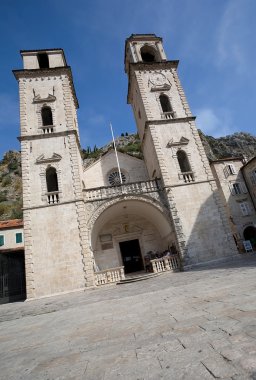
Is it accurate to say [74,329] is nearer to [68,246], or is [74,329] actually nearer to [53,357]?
[53,357]

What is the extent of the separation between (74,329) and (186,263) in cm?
1126

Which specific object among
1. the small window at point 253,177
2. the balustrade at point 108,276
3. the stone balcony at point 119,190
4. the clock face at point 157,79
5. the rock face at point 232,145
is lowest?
the balustrade at point 108,276

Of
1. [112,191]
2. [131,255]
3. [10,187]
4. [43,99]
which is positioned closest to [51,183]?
[112,191]

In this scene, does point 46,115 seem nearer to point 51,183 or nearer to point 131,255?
point 51,183

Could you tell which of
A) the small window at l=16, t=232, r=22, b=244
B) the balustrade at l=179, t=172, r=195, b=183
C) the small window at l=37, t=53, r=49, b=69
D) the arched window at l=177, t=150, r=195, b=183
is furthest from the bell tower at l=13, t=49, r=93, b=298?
the small window at l=16, t=232, r=22, b=244

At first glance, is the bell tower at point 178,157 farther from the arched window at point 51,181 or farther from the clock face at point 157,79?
the arched window at point 51,181

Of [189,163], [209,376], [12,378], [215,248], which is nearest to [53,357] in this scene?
[12,378]

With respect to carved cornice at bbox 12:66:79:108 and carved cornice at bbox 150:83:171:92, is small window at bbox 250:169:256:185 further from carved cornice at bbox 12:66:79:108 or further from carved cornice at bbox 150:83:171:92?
carved cornice at bbox 12:66:79:108

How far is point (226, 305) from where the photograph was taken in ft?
13.3

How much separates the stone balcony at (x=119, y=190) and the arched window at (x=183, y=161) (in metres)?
2.79

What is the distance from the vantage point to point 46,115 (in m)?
19.3

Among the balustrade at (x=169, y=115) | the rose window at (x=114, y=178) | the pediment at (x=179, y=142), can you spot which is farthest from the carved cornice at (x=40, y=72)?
the pediment at (x=179, y=142)

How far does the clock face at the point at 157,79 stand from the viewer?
20.2 meters

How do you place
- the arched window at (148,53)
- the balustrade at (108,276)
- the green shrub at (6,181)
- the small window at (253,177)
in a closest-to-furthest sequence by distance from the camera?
1. the balustrade at (108,276)
2. the arched window at (148,53)
3. the small window at (253,177)
4. the green shrub at (6,181)
